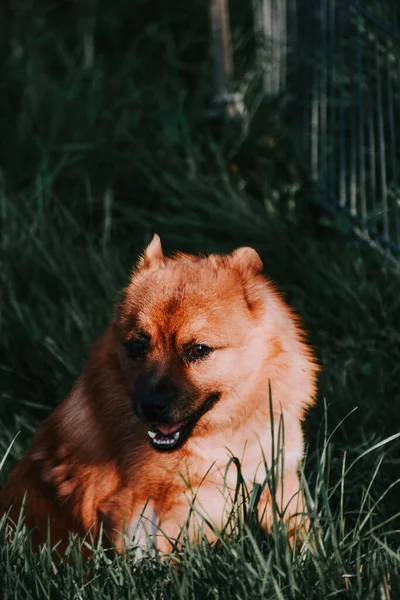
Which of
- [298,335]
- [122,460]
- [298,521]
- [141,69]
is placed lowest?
[298,521]

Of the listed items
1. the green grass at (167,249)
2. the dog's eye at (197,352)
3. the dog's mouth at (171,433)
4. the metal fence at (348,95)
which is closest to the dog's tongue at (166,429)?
the dog's mouth at (171,433)

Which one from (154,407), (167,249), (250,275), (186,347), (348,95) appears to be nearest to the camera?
(154,407)

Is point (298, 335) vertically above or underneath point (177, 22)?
underneath

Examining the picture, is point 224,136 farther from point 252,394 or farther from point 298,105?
point 252,394

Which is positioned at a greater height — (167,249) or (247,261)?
(247,261)

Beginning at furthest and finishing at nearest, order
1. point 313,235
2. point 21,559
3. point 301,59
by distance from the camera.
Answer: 1. point 301,59
2. point 313,235
3. point 21,559

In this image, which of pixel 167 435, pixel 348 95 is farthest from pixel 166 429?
pixel 348 95

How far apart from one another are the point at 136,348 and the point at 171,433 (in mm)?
301

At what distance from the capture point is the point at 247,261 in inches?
120

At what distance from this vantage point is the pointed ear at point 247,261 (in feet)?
9.96

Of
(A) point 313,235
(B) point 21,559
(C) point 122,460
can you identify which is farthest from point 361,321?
(B) point 21,559

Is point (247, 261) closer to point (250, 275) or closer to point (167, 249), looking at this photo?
point (250, 275)

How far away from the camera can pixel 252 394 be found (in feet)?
9.34

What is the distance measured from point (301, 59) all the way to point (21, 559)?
4.39 metres
